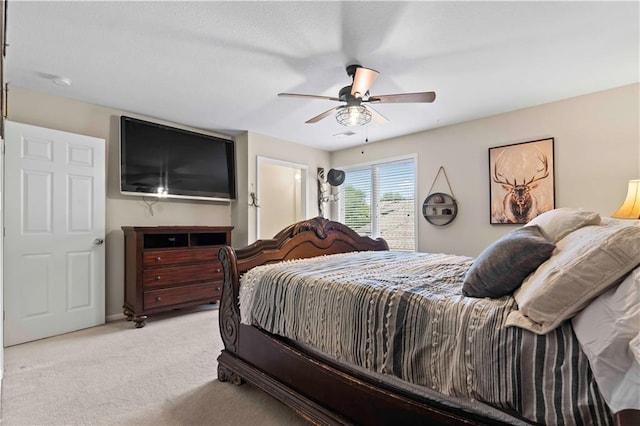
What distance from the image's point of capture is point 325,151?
5.61 metres

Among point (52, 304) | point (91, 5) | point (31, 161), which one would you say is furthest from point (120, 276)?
point (91, 5)

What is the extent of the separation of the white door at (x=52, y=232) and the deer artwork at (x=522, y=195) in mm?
4602

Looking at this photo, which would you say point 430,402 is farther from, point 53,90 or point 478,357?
point 53,90

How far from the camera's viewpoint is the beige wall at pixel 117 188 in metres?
3.11

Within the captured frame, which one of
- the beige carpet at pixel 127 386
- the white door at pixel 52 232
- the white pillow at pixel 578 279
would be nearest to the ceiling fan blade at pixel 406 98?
the white pillow at pixel 578 279

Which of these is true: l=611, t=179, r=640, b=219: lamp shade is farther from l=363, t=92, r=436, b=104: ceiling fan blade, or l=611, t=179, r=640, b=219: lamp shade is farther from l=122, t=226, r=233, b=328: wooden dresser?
l=122, t=226, r=233, b=328: wooden dresser

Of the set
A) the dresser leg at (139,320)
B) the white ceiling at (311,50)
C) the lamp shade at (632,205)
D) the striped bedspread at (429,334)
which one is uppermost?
the white ceiling at (311,50)

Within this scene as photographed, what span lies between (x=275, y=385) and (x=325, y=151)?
4432 mm

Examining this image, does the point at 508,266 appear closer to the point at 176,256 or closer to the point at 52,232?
the point at 176,256

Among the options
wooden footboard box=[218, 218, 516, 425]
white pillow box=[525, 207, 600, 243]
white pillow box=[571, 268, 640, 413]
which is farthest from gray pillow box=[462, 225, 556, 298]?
wooden footboard box=[218, 218, 516, 425]

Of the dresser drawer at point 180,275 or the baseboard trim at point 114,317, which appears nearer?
the dresser drawer at point 180,275

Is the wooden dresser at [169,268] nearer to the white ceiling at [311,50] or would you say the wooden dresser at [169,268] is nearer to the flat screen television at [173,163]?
the flat screen television at [173,163]

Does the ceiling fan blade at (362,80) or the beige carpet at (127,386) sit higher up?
the ceiling fan blade at (362,80)

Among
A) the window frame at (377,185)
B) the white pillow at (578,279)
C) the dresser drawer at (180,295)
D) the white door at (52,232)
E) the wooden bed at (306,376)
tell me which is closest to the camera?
the white pillow at (578,279)
